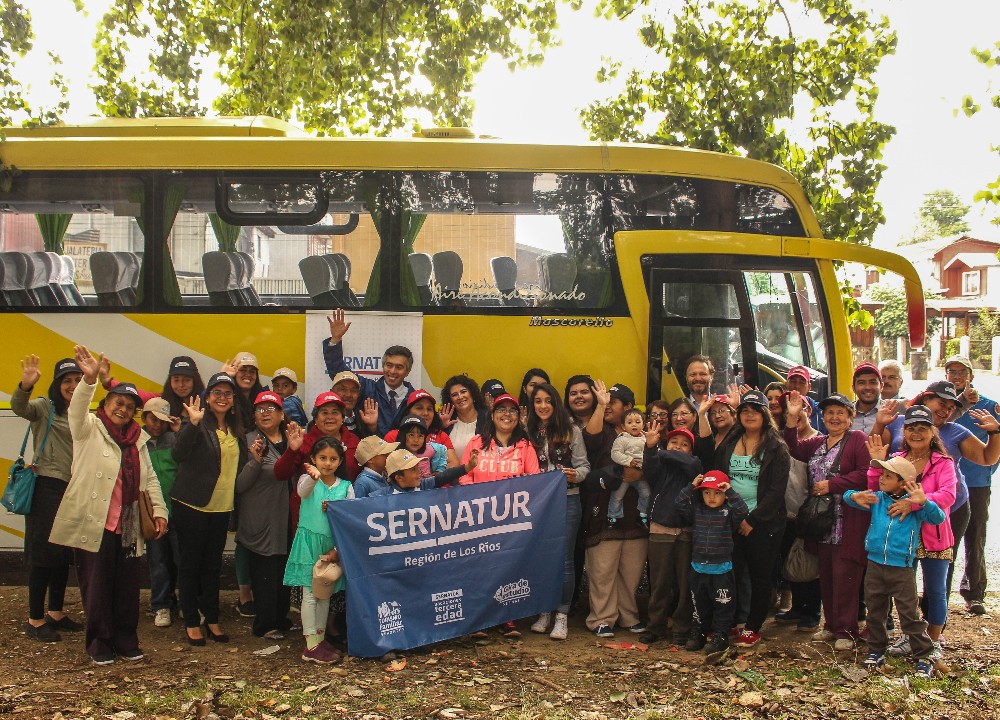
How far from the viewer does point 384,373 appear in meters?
7.76

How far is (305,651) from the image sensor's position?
628 cm

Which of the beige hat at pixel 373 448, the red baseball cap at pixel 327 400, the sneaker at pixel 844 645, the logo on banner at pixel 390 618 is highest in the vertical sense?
the red baseball cap at pixel 327 400

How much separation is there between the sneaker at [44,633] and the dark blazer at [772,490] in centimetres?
487

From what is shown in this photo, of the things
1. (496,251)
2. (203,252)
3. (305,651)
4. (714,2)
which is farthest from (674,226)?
(714,2)

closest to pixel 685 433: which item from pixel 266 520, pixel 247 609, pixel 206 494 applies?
pixel 266 520

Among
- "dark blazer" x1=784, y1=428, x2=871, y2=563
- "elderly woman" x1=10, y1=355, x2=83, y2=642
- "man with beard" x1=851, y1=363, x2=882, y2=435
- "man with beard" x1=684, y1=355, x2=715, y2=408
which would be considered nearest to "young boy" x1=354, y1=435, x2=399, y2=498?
"elderly woman" x1=10, y1=355, x2=83, y2=642

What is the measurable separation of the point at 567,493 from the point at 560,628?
0.97m

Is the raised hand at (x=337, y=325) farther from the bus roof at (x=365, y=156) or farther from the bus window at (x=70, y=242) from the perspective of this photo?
the bus window at (x=70, y=242)

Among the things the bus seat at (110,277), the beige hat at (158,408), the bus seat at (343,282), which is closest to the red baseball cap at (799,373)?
the bus seat at (343,282)

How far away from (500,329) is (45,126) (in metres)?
4.60

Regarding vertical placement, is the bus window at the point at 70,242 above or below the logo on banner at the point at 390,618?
above

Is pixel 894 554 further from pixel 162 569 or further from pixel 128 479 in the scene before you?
pixel 162 569

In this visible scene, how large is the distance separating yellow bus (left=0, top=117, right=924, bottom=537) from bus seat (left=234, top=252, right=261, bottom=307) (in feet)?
0.06

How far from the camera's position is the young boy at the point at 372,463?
254 inches
